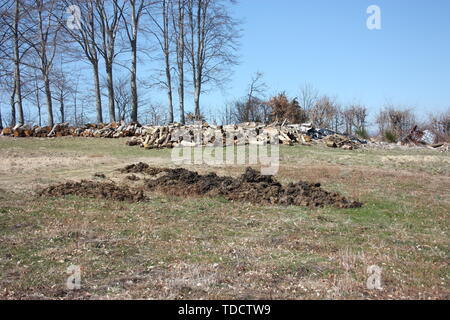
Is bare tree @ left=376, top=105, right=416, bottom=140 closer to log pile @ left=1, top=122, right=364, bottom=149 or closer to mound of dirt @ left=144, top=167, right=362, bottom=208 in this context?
log pile @ left=1, top=122, right=364, bottom=149

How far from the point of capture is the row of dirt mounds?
8.66 m

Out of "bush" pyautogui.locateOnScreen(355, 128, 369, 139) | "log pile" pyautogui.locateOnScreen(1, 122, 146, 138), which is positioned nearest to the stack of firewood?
"log pile" pyautogui.locateOnScreen(1, 122, 146, 138)

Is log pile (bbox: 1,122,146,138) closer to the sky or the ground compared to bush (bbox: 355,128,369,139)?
closer to the sky

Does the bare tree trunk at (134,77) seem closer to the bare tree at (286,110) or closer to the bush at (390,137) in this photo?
the bare tree at (286,110)

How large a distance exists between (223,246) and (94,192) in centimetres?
451

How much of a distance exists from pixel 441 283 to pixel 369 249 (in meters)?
1.20

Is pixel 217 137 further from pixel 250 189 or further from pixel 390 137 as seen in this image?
pixel 390 137

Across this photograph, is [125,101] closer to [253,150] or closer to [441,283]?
[253,150]

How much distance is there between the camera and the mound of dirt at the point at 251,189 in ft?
28.4

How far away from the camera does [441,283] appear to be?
4500mm

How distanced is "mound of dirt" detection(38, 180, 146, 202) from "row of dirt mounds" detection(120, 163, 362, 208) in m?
0.85

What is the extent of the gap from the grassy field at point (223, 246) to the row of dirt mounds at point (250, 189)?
424mm

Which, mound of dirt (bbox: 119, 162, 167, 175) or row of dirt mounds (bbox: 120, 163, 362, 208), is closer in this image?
row of dirt mounds (bbox: 120, 163, 362, 208)
